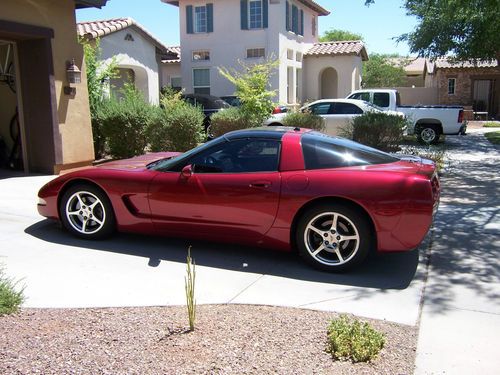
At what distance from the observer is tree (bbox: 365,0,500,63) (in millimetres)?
17016

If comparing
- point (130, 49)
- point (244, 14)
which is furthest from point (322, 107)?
point (244, 14)

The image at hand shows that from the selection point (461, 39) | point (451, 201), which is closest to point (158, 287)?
point (451, 201)

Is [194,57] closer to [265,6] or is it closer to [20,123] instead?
[265,6]

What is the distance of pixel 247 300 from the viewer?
4473 millimetres

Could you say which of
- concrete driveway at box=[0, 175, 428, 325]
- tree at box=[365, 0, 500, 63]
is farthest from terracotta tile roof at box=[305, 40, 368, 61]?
concrete driveway at box=[0, 175, 428, 325]

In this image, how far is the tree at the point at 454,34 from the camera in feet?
55.8

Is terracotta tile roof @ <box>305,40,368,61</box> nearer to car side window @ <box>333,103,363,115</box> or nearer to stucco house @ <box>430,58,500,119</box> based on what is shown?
stucco house @ <box>430,58,500,119</box>

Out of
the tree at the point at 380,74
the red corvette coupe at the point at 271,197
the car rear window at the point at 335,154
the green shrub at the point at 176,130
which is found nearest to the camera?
the red corvette coupe at the point at 271,197

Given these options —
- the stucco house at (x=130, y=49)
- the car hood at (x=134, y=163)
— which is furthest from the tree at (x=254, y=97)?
the car hood at (x=134, y=163)

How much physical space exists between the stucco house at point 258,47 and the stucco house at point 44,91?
1326cm

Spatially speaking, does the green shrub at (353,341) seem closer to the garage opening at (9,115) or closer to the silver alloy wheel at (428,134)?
the garage opening at (9,115)

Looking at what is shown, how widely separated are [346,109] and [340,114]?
28cm

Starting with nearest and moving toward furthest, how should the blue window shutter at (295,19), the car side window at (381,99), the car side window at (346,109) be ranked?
the car side window at (346,109) < the car side window at (381,99) < the blue window shutter at (295,19)

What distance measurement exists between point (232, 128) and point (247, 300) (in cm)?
857
